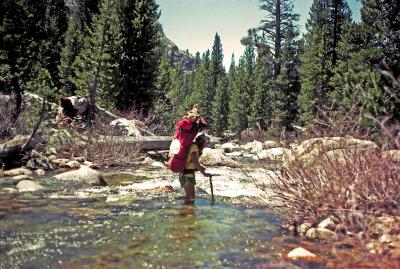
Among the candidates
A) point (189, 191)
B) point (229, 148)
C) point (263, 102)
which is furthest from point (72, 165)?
point (263, 102)

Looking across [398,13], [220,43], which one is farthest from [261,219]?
[220,43]

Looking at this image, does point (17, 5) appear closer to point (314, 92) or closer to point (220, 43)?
point (314, 92)

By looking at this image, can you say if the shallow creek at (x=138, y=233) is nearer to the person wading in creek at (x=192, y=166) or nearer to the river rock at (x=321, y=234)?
the river rock at (x=321, y=234)

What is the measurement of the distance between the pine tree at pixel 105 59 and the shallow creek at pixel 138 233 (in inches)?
834

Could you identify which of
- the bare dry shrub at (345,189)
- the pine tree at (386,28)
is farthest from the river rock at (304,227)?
the pine tree at (386,28)

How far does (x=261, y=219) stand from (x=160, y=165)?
9.30 metres

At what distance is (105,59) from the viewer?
30703 mm

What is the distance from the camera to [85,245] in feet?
19.5

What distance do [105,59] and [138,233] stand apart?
83.7 feet

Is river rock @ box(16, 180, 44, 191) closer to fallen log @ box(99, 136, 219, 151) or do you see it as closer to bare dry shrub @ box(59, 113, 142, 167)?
bare dry shrub @ box(59, 113, 142, 167)

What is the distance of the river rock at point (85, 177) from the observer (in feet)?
38.1

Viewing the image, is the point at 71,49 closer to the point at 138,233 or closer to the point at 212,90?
the point at 212,90

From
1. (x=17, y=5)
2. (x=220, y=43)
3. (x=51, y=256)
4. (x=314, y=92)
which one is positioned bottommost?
(x=51, y=256)

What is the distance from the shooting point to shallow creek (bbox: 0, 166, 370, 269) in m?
5.35
